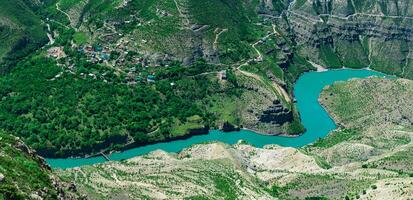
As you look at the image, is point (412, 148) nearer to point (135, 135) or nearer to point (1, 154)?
point (135, 135)

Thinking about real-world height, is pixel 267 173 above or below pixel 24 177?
above

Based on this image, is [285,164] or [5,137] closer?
[5,137]

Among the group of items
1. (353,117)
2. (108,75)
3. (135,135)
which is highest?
(353,117)

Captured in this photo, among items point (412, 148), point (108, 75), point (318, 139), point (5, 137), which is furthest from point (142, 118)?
point (5, 137)

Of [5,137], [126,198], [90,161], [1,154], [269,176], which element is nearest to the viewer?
[1,154]

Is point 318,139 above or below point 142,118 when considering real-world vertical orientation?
above

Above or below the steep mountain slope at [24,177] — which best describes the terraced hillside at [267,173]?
above

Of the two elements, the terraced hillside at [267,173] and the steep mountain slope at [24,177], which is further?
the terraced hillside at [267,173]

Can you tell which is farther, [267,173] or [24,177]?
[267,173]
